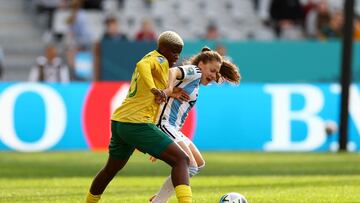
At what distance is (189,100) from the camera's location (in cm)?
1271

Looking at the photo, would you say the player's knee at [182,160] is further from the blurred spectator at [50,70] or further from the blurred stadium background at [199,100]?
the blurred spectator at [50,70]

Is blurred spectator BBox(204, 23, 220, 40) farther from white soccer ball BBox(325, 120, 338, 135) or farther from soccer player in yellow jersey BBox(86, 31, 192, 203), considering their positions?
soccer player in yellow jersey BBox(86, 31, 192, 203)

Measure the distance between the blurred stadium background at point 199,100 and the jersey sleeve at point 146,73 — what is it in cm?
270

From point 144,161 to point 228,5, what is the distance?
33.7 feet

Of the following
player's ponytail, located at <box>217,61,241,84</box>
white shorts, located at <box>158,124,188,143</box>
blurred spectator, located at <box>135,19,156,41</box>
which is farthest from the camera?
blurred spectator, located at <box>135,19,156,41</box>

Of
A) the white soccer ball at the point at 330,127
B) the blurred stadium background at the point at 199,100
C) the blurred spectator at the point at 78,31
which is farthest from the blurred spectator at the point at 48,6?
the white soccer ball at the point at 330,127

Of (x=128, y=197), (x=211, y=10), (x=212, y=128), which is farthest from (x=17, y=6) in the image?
(x=128, y=197)

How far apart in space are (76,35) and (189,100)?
1624 centimetres

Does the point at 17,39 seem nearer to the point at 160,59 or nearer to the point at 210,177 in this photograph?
the point at 210,177

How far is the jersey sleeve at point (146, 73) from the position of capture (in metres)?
11.6

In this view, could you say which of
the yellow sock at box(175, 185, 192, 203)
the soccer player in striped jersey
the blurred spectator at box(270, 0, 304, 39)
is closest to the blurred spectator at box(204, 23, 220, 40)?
the blurred spectator at box(270, 0, 304, 39)

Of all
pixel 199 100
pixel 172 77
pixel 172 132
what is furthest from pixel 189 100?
pixel 199 100

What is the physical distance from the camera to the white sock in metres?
12.4

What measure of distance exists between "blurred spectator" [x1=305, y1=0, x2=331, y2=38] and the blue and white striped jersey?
1751cm
